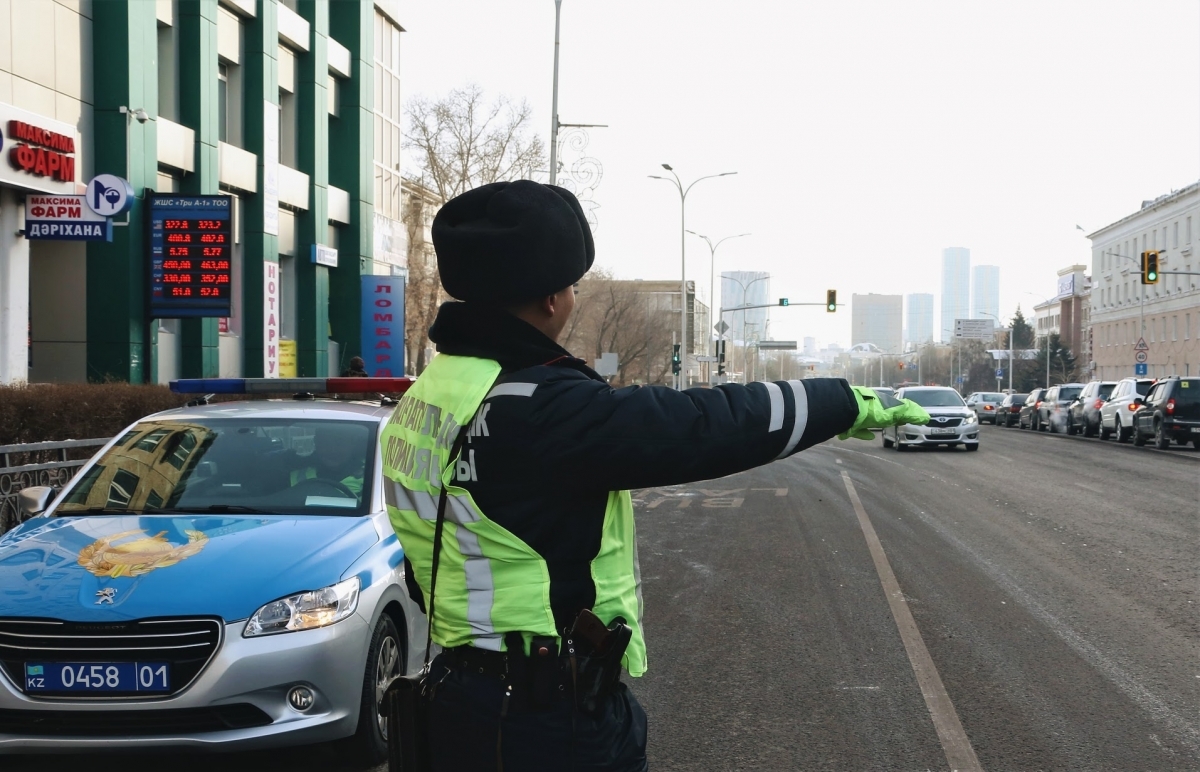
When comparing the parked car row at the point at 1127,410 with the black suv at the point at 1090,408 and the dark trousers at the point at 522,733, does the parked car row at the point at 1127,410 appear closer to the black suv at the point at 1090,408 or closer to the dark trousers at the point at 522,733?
the black suv at the point at 1090,408

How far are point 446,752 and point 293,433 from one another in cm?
426

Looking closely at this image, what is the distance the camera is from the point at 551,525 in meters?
2.20

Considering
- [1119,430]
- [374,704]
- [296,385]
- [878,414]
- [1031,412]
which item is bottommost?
[1031,412]

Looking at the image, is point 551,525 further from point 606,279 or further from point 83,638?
point 606,279

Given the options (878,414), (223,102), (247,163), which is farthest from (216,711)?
(223,102)

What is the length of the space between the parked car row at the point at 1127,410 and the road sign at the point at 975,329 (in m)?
95.2

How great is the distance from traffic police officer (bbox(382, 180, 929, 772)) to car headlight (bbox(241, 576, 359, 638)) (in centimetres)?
252

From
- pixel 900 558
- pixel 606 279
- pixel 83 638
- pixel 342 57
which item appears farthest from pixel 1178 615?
pixel 606 279

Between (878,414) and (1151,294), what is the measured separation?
99.4 m

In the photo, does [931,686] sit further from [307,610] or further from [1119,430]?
[1119,430]

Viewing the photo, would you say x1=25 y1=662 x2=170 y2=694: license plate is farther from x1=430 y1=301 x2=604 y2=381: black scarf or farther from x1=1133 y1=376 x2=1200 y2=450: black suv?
x1=1133 y1=376 x2=1200 y2=450: black suv

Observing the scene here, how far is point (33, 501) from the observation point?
5906 mm

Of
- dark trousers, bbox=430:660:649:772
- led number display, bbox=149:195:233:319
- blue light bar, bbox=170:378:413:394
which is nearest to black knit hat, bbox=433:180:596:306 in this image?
dark trousers, bbox=430:660:649:772

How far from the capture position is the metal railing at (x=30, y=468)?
411 inches
